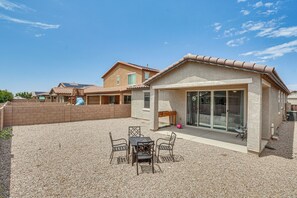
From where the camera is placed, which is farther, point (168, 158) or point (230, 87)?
point (230, 87)

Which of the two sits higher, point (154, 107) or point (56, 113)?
point (154, 107)

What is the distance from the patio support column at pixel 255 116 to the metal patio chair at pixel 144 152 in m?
4.19

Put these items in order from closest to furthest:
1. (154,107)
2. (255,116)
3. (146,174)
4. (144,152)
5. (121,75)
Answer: (146,174) < (144,152) < (255,116) < (154,107) < (121,75)

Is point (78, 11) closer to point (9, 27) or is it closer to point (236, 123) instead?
point (9, 27)

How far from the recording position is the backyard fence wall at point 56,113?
11.5 m

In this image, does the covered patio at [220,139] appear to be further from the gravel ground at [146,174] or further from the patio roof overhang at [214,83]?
the patio roof overhang at [214,83]

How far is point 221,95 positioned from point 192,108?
225cm

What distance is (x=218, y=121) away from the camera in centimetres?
971

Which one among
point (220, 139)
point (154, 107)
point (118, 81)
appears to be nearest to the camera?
point (220, 139)

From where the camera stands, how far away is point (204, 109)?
10.2 m

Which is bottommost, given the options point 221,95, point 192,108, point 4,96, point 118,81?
point 192,108

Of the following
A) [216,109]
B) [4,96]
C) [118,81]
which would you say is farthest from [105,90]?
[4,96]

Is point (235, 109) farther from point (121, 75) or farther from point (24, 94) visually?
point (24, 94)

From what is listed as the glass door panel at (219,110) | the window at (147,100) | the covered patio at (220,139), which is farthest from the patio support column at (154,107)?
the window at (147,100)
